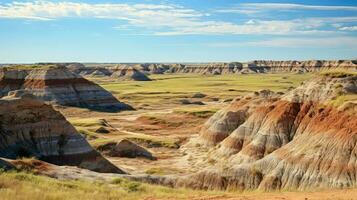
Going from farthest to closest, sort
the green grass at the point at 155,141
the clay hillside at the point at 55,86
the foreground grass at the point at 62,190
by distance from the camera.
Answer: the clay hillside at the point at 55,86 < the green grass at the point at 155,141 < the foreground grass at the point at 62,190

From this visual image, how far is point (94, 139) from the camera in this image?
237 feet

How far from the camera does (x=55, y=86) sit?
4587 inches

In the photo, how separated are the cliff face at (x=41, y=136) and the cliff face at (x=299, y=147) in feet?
30.3

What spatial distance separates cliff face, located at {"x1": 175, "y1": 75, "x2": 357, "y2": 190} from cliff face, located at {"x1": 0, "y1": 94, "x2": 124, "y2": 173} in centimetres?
923

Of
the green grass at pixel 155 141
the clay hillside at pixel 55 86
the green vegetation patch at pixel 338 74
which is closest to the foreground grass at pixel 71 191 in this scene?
the green vegetation patch at pixel 338 74

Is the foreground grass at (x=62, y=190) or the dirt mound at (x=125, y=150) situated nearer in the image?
the foreground grass at (x=62, y=190)

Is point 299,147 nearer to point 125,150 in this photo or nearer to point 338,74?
point 338,74

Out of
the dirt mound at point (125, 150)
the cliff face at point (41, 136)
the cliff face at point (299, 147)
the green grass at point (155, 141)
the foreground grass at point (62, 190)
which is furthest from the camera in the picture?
the green grass at point (155, 141)

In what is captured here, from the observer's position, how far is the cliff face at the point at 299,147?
125ft

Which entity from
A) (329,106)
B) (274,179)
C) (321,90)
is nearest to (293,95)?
(321,90)

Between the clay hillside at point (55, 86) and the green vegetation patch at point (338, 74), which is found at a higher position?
the green vegetation patch at point (338, 74)

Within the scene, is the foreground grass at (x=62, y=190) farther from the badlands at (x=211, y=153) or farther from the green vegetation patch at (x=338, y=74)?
the green vegetation patch at (x=338, y=74)

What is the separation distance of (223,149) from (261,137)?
9.02 meters

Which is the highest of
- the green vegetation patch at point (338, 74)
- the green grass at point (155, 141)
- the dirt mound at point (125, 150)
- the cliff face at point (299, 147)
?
the green vegetation patch at point (338, 74)
